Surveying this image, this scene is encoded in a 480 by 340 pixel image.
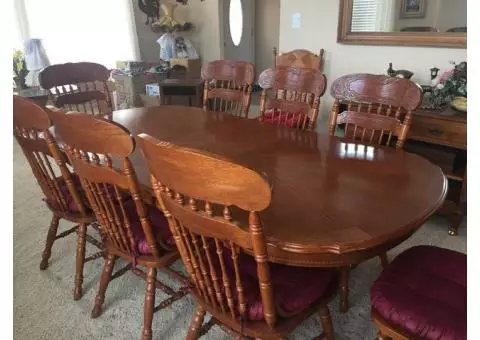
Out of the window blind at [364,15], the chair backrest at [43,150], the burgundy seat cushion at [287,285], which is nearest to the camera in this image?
the burgundy seat cushion at [287,285]

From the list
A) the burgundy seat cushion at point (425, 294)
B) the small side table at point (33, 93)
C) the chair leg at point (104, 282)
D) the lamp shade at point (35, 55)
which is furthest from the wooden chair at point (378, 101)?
the lamp shade at point (35, 55)

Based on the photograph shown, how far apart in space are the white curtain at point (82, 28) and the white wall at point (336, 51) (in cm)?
239

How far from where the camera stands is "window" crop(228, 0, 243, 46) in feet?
18.1

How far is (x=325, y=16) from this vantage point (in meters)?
3.09

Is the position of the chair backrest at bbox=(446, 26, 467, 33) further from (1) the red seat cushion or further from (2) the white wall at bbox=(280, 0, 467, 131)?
(1) the red seat cushion

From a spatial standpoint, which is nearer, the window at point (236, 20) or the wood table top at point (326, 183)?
the wood table top at point (326, 183)

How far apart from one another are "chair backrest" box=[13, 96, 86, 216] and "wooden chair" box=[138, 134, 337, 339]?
68 cm

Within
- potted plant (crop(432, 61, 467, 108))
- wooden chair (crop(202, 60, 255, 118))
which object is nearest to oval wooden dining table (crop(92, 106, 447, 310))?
wooden chair (crop(202, 60, 255, 118))

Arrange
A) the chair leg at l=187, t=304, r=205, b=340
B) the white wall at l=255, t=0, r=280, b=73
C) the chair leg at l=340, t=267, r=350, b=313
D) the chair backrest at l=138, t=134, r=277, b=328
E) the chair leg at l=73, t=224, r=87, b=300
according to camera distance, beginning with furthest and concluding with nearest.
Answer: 1. the white wall at l=255, t=0, r=280, b=73
2. the chair leg at l=73, t=224, r=87, b=300
3. the chair leg at l=340, t=267, r=350, b=313
4. the chair leg at l=187, t=304, r=205, b=340
5. the chair backrest at l=138, t=134, r=277, b=328

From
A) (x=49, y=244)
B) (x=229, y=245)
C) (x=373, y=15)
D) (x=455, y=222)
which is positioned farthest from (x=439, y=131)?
(x=49, y=244)

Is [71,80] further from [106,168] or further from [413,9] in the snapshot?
[413,9]

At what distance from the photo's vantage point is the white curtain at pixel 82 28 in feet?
14.0

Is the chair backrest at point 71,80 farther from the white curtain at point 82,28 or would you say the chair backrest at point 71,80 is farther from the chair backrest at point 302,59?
the white curtain at point 82,28

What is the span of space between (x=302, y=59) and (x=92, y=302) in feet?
8.25
